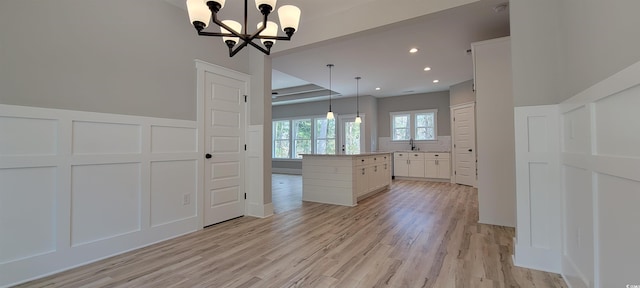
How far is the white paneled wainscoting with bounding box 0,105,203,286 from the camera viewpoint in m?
1.96

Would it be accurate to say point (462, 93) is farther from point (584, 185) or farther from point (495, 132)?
point (584, 185)

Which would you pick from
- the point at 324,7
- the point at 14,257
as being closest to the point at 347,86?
the point at 324,7

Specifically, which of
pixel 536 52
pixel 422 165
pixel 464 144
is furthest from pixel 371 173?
pixel 536 52

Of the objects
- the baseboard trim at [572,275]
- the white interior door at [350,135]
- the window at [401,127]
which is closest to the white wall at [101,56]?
the baseboard trim at [572,275]

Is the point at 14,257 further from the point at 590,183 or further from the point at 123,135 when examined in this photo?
the point at 590,183

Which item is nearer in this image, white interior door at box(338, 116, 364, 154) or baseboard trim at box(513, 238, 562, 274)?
baseboard trim at box(513, 238, 562, 274)

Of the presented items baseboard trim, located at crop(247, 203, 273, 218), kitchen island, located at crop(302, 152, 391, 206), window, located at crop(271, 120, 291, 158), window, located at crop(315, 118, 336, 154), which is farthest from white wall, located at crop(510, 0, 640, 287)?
window, located at crop(271, 120, 291, 158)

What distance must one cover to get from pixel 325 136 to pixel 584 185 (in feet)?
25.8

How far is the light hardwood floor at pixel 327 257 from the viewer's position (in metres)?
1.94

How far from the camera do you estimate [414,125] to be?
8.18 metres

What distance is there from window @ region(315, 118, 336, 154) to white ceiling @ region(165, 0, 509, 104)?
236cm

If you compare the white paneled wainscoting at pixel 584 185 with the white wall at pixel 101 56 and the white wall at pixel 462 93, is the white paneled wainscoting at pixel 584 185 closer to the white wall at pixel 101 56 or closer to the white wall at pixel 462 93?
the white wall at pixel 101 56

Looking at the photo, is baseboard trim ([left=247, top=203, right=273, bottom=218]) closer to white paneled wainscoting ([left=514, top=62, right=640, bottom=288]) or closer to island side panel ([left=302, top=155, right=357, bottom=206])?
island side panel ([left=302, top=155, right=357, bottom=206])

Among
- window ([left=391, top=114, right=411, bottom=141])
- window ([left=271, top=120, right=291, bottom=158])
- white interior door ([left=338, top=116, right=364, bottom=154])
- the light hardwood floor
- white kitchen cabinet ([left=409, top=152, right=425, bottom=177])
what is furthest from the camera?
window ([left=271, top=120, right=291, bottom=158])
